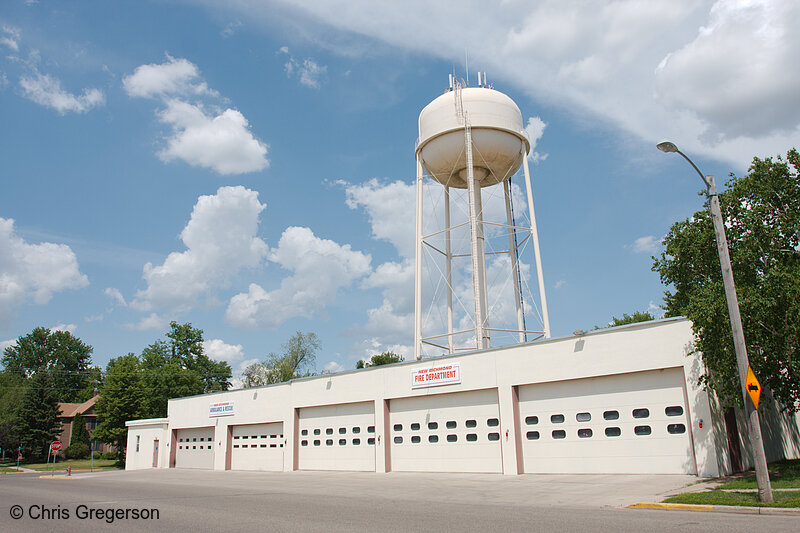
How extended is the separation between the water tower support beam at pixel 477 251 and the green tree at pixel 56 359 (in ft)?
285

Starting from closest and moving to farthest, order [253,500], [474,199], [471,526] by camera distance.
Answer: [471,526] < [253,500] < [474,199]

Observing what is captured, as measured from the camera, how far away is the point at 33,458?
61938 millimetres

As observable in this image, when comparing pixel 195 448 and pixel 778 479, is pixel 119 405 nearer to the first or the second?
pixel 195 448

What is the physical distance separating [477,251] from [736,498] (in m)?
17.0

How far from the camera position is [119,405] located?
51.7m

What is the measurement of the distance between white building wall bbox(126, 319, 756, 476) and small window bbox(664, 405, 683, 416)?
1.14ft

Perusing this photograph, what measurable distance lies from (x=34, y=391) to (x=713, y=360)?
2583 inches

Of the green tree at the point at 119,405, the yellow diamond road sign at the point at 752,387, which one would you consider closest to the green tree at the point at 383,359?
the green tree at the point at 119,405

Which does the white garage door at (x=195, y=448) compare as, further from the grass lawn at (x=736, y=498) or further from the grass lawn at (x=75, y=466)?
the grass lawn at (x=736, y=498)

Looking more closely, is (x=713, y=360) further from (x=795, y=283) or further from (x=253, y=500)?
(x=253, y=500)

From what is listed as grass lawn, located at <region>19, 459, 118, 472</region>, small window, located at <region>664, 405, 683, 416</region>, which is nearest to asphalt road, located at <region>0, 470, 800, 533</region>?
small window, located at <region>664, 405, 683, 416</region>

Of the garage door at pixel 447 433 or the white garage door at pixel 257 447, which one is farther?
the white garage door at pixel 257 447

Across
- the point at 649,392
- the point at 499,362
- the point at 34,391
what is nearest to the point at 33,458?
the point at 34,391

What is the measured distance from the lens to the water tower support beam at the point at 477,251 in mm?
26203
